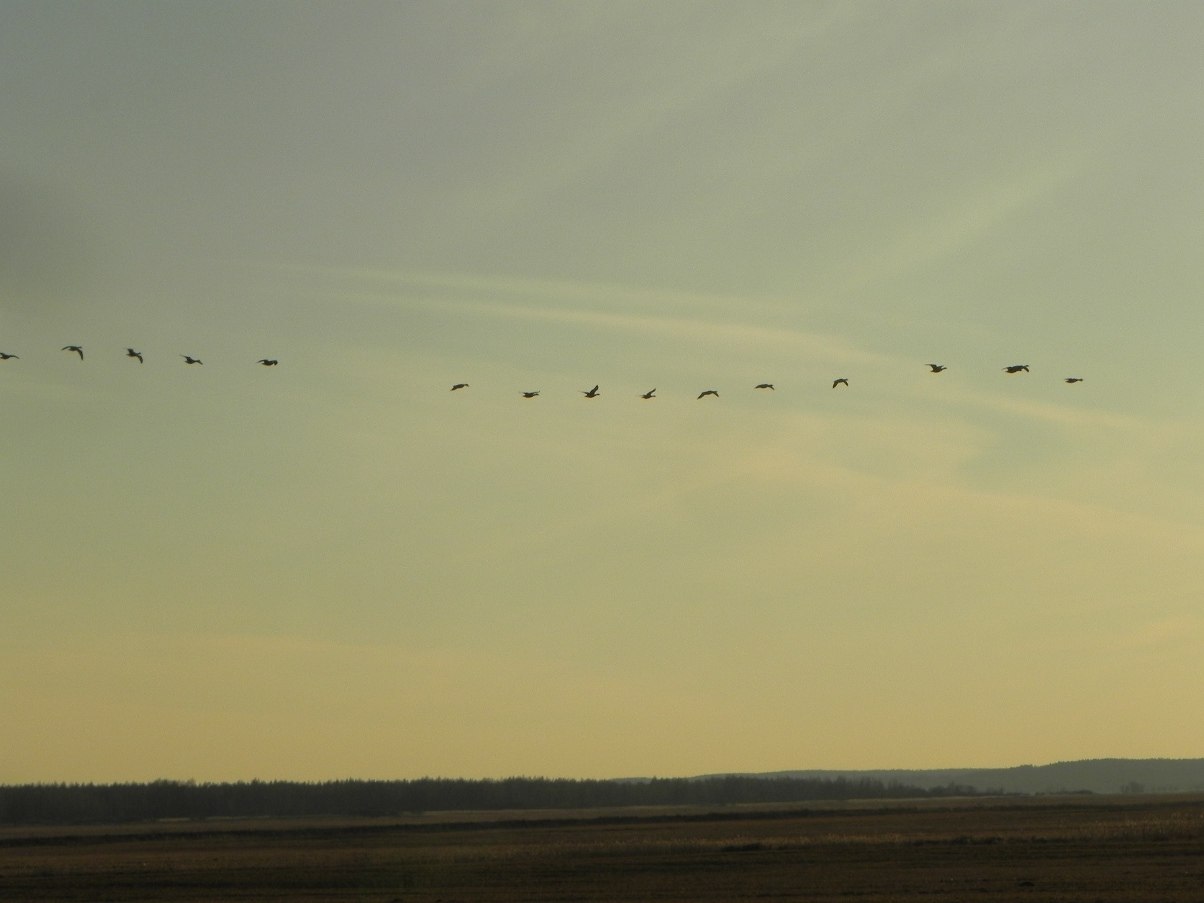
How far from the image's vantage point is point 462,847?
8050 centimetres

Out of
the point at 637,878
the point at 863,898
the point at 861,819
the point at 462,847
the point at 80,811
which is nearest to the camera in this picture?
the point at 863,898

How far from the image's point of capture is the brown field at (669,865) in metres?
48.4

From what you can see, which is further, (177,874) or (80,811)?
(80,811)

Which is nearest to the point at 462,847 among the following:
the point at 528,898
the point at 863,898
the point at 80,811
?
the point at 528,898

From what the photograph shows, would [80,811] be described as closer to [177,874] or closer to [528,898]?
[177,874]

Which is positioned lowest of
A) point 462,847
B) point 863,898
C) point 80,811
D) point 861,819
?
point 863,898

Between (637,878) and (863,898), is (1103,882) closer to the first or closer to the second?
(863,898)

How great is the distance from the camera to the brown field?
159 feet

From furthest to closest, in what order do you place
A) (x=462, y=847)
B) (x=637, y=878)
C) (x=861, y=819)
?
(x=861, y=819) → (x=462, y=847) → (x=637, y=878)

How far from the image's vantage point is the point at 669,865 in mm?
61188

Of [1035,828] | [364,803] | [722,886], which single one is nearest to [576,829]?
[1035,828]

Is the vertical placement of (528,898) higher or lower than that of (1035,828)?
lower

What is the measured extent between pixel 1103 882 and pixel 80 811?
158 meters

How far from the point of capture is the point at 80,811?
7156 inches
